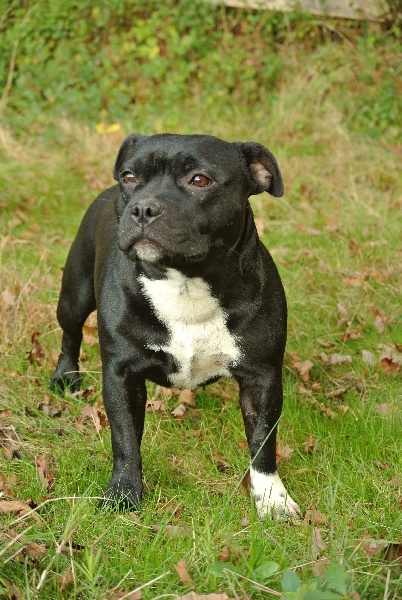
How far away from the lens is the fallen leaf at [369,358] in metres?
5.25

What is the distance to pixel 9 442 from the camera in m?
4.29

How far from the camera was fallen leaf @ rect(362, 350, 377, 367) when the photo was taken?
17.2 feet

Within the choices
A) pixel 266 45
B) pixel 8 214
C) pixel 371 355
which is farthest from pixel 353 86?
pixel 371 355

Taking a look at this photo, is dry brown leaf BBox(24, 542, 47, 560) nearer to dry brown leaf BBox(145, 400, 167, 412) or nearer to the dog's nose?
the dog's nose

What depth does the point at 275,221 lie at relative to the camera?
7.81m

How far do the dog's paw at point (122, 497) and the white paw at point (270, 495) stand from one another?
20.7 inches

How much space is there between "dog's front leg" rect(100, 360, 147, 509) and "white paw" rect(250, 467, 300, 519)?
52cm

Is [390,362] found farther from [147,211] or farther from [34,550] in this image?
[34,550]

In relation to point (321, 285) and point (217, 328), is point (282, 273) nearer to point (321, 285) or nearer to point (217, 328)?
point (321, 285)

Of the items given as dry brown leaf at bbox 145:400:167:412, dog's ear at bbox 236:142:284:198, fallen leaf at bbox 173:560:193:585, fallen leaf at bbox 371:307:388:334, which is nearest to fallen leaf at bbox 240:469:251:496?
dry brown leaf at bbox 145:400:167:412

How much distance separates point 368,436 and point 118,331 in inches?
54.6

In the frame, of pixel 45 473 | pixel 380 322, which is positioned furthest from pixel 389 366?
pixel 45 473

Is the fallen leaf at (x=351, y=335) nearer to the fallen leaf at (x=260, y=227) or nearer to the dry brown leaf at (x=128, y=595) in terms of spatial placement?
the fallen leaf at (x=260, y=227)

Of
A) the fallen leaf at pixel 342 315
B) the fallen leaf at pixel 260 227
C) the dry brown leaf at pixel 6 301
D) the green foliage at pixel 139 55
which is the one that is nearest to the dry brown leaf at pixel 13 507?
the dry brown leaf at pixel 6 301
